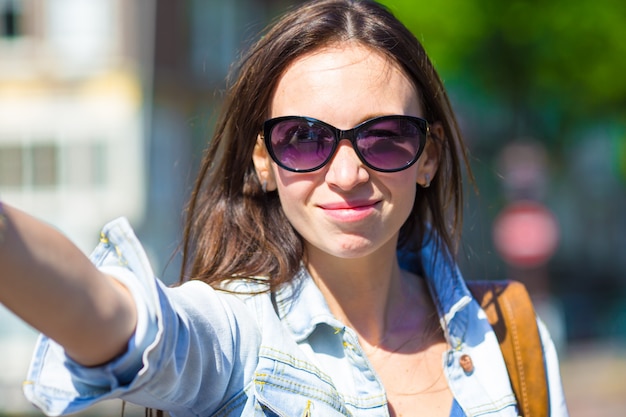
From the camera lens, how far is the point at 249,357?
1.82 meters

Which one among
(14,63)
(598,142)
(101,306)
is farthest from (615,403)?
(598,142)

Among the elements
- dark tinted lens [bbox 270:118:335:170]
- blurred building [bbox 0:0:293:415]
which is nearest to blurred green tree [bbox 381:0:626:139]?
blurred building [bbox 0:0:293:415]

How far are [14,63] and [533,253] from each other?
374 inches

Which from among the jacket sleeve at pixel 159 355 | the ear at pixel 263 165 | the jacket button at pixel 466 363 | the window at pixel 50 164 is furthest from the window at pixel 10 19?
Result: the jacket sleeve at pixel 159 355

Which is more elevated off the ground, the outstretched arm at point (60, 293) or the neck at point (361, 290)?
the outstretched arm at point (60, 293)

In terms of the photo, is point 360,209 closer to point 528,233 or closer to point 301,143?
point 301,143

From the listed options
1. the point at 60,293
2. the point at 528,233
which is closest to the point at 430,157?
the point at 60,293

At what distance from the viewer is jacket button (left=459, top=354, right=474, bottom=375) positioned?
2119mm

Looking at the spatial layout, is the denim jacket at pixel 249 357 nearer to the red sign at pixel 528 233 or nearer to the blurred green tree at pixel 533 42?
the red sign at pixel 528 233

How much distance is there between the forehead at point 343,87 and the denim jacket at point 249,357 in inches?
14.6

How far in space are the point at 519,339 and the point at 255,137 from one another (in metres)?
0.75

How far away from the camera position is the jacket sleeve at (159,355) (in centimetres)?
145

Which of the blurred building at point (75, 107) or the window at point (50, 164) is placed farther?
the window at point (50, 164)

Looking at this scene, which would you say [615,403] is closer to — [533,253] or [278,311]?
[533,253]
